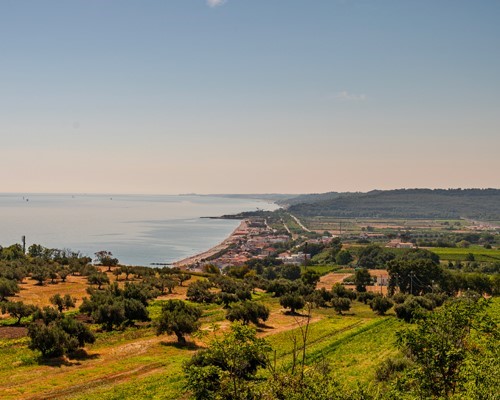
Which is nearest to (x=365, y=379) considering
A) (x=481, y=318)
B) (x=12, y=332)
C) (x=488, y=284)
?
(x=481, y=318)

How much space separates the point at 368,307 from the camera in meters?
72.2

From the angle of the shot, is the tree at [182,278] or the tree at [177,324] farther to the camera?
the tree at [182,278]

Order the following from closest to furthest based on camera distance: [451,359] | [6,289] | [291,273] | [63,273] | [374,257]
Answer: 1. [451,359]
2. [6,289]
3. [63,273]
4. [291,273]
5. [374,257]

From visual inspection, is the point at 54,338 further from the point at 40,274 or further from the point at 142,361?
the point at 40,274

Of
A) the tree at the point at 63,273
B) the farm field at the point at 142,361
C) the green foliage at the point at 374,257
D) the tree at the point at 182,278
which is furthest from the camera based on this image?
the green foliage at the point at 374,257

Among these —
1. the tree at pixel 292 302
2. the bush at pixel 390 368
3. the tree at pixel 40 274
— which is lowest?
the tree at pixel 292 302

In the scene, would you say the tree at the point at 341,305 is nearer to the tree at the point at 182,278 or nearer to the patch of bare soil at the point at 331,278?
the tree at the point at 182,278

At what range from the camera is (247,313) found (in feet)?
170

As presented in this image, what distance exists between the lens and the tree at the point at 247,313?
5153 cm

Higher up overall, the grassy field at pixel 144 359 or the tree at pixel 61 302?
the tree at pixel 61 302

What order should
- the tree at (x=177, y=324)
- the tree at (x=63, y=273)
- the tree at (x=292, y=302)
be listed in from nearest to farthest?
the tree at (x=177, y=324)
the tree at (x=292, y=302)
the tree at (x=63, y=273)

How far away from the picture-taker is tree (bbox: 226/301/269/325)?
51.5 meters

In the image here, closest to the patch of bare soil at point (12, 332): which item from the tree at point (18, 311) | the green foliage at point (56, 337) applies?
the tree at point (18, 311)

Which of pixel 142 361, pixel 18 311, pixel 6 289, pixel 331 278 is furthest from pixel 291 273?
pixel 142 361
